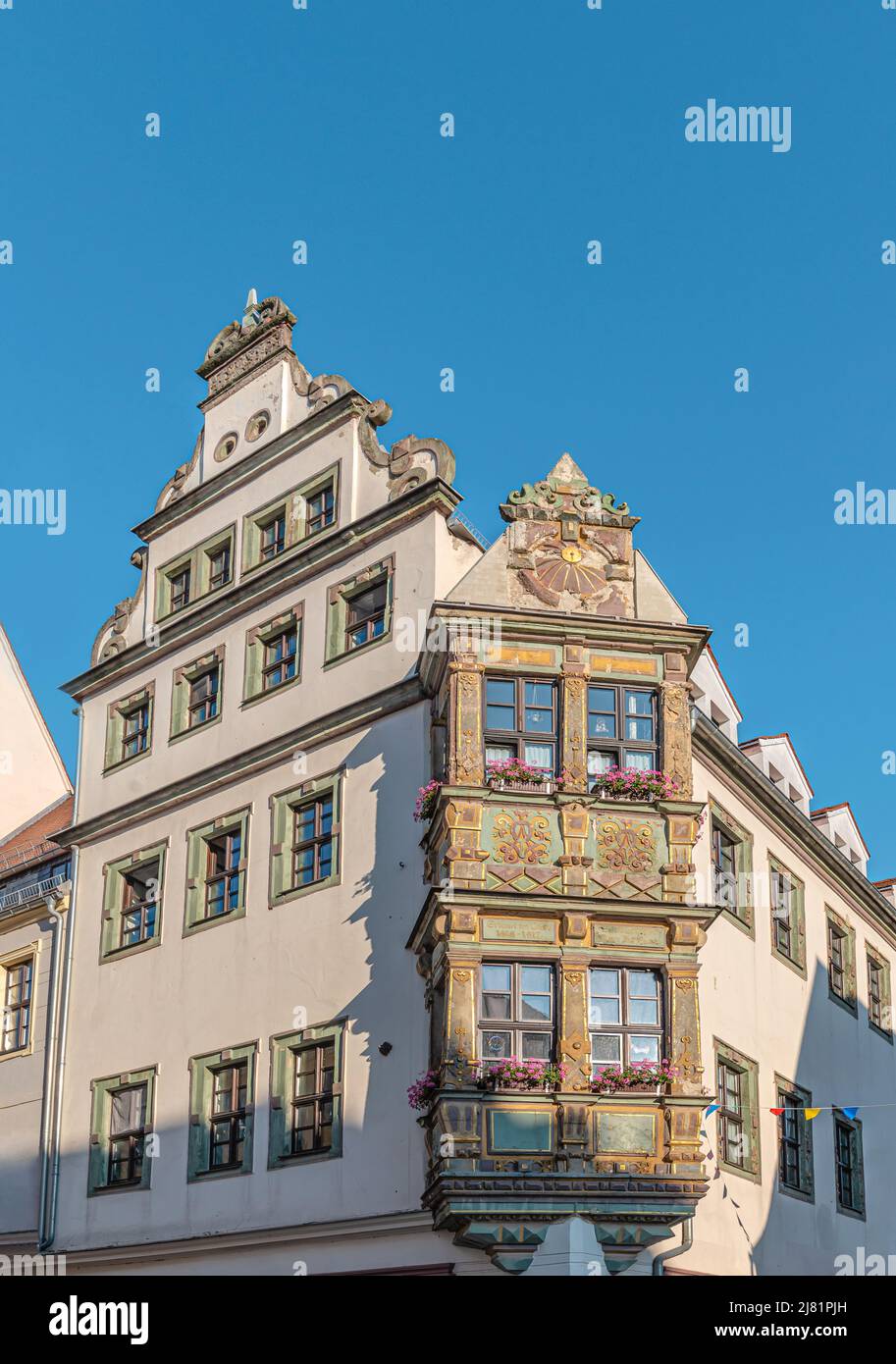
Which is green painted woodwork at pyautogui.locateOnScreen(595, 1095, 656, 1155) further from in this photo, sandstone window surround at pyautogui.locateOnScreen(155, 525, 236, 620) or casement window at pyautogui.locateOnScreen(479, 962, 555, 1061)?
sandstone window surround at pyautogui.locateOnScreen(155, 525, 236, 620)

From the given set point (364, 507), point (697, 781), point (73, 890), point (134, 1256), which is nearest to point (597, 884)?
point (697, 781)

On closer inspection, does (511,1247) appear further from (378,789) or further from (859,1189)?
(859,1189)

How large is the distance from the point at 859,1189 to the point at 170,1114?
37.9 feet

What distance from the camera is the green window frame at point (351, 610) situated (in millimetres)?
26922

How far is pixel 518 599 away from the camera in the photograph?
24.8 metres

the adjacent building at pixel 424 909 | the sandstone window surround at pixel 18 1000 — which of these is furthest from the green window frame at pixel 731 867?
the sandstone window surround at pixel 18 1000

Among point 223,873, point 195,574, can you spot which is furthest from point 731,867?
point 195,574

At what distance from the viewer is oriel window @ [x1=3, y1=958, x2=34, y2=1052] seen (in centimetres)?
3191

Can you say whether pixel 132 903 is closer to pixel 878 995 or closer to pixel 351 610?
pixel 351 610

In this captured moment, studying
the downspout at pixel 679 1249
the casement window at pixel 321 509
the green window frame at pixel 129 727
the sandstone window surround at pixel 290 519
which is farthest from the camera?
the green window frame at pixel 129 727

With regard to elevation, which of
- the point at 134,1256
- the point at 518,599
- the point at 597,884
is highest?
the point at 518,599

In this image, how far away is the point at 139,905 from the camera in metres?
30.0

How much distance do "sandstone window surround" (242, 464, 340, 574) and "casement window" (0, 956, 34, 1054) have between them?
852cm

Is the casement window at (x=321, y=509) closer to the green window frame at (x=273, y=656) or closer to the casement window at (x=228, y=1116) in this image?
the green window frame at (x=273, y=656)
